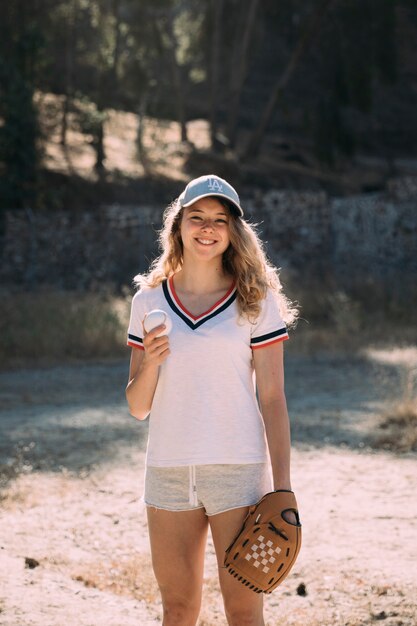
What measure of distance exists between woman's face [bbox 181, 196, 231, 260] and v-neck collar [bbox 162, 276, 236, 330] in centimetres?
14

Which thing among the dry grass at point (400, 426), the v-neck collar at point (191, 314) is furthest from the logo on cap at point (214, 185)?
the dry grass at point (400, 426)

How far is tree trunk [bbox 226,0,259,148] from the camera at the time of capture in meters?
27.9

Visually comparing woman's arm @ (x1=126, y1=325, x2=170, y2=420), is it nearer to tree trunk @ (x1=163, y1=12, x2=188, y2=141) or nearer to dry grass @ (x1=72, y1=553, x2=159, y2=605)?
dry grass @ (x1=72, y1=553, x2=159, y2=605)

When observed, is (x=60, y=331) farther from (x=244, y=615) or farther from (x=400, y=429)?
(x=244, y=615)

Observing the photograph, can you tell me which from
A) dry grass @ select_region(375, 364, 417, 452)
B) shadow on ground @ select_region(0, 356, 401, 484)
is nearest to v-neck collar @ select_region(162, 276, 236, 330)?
shadow on ground @ select_region(0, 356, 401, 484)

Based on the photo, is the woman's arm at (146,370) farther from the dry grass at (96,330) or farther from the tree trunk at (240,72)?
the tree trunk at (240,72)

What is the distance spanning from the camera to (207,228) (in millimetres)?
3180

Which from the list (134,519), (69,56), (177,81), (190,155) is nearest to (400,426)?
(134,519)

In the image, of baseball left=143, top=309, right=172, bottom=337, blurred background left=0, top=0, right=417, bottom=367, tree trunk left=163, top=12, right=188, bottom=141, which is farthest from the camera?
tree trunk left=163, top=12, right=188, bottom=141

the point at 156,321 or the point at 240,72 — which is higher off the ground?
the point at 240,72

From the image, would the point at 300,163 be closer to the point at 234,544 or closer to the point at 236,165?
the point at 236,165

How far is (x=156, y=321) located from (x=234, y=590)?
0.86m

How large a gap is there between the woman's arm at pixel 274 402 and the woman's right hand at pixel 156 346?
0.30 m

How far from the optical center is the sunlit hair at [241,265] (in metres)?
3.11
